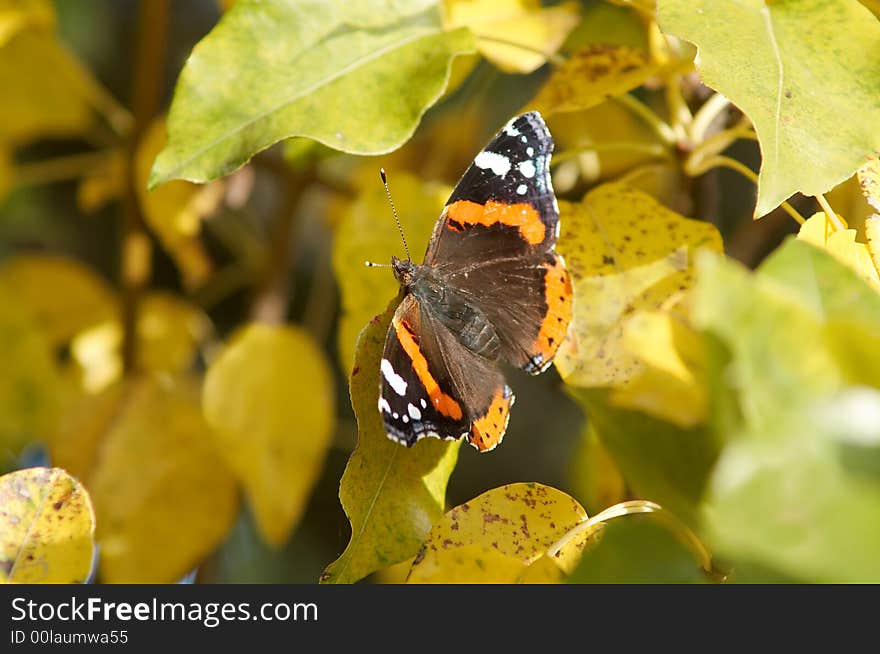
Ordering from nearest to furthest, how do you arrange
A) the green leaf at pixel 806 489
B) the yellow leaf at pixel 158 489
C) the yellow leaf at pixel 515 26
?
1. the green leaf at pixel 806 489
2. the yellow leaf at pixel 515 26
3. the yellow leaf at pixel 158 489

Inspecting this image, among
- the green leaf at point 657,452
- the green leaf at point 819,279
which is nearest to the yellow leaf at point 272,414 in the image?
the green leaf at point 657,452

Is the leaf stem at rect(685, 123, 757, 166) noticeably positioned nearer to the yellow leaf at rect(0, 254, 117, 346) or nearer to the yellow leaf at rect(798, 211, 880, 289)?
the yellow leaf at rect(798, 211, 880, 289)

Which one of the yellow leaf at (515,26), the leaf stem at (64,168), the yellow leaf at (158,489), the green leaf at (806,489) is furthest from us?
the leaf stem at (64,168)

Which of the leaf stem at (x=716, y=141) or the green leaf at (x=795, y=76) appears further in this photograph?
the leaf stem at (x=716, y=141)

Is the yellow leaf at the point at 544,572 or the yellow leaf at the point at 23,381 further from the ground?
the yellow leaf at the point at 544,572

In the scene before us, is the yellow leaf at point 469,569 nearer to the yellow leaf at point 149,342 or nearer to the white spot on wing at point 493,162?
the white spot on wing at point 493,162

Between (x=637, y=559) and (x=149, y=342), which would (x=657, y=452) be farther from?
(x=149, y=342)

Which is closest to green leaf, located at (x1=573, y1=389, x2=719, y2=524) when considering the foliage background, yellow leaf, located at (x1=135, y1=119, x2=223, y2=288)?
the foliage background
